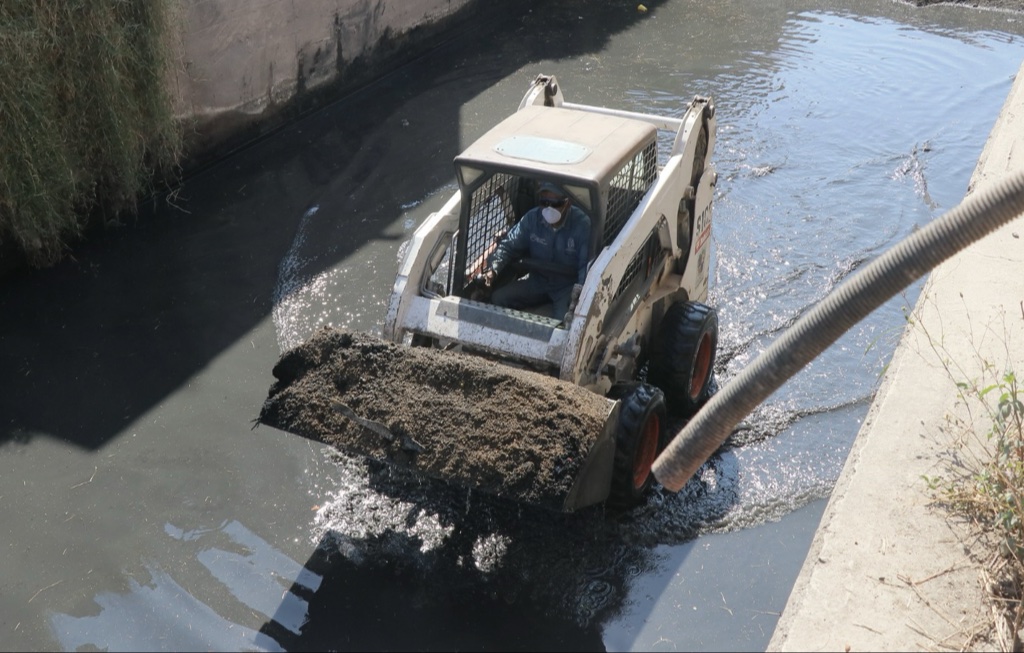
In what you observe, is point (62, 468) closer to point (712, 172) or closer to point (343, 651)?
point (343, 651)

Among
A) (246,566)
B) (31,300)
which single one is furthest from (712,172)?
(31,300)

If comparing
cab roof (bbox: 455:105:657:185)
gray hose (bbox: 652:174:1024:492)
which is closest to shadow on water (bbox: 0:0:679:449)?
cab roof (bbox: 455:105:657:185)

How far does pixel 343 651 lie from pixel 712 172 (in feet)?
14.6

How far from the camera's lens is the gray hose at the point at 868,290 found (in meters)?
4.09

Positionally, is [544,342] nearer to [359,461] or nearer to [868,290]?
[359,461]

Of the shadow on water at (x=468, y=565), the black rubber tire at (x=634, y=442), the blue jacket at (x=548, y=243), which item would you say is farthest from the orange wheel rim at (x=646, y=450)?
the blue jacket at (x=548, y=243)

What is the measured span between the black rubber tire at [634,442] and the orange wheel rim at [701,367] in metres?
0.93

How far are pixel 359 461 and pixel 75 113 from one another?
4.60m

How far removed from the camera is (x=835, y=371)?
8.01m

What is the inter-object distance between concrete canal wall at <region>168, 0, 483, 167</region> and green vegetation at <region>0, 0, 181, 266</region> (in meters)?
0.82

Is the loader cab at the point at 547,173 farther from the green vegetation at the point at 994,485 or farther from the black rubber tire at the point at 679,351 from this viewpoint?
the green vegetation at the point at 994,485

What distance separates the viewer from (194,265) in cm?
925

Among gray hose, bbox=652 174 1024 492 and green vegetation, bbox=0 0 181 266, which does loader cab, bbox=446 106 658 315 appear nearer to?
gray hose, bbox=652 174 1024 492

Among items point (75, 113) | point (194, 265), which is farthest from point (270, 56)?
point (194, 265)
